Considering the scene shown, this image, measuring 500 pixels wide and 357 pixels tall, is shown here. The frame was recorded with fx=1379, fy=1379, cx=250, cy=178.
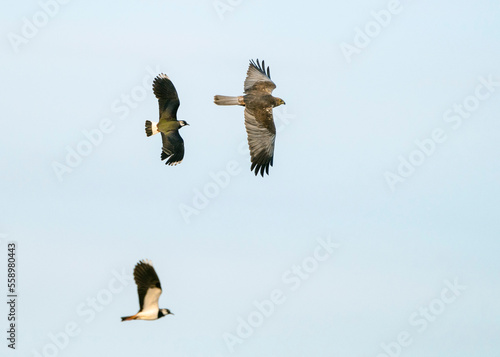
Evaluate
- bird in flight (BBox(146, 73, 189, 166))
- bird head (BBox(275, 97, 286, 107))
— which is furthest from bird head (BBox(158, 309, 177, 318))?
bird head (BBox(275, 97, 286, 107))

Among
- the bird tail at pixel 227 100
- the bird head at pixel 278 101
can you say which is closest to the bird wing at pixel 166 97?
the bird tail at pixel 227 100

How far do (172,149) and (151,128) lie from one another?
3.68 ft

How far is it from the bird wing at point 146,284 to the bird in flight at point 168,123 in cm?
951

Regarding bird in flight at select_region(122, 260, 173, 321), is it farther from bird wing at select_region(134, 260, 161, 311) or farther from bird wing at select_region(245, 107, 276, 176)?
bird wing at select_region(245, 107, 276, 176)

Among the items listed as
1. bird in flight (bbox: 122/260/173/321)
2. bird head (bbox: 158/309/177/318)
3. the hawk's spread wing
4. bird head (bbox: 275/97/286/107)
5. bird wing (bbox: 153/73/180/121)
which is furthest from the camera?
bird wing (bbox: 153/73/180/121)

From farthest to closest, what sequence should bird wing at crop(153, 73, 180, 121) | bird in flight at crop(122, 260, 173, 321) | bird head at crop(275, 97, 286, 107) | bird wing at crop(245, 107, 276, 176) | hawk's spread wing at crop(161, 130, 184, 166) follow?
bird wing at crop(153, 73, 180, 121) < hawk's spread wing at crop(161, 130, 184, 166) < bird head at crop(275, 97, 286, 107) < bird wing at crop(245, 107, 276, 176) < bird in flight at crop(122, 260, 173, 321)

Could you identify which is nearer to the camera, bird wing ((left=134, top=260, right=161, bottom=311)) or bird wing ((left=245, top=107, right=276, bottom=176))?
bird wing ((left=134, top=260, right=161, bottom=311))

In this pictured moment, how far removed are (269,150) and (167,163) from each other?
172 inches

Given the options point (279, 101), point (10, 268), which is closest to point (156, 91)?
point (279, 101)

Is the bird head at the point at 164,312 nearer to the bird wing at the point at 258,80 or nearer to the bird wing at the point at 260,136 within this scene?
the bird wing at the point at 260,136

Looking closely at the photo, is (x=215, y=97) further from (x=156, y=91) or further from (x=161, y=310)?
(x=161, y=310)

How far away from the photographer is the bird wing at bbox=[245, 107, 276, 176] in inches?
1934

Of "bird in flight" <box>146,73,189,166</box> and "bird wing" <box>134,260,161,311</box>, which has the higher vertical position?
"bird in flight" <box>146,73,189,166</box>

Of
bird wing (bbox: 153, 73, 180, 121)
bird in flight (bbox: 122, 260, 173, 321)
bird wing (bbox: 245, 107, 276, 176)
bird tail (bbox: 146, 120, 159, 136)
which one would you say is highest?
bird wing (bbox: 153, 73, 180, 121)
